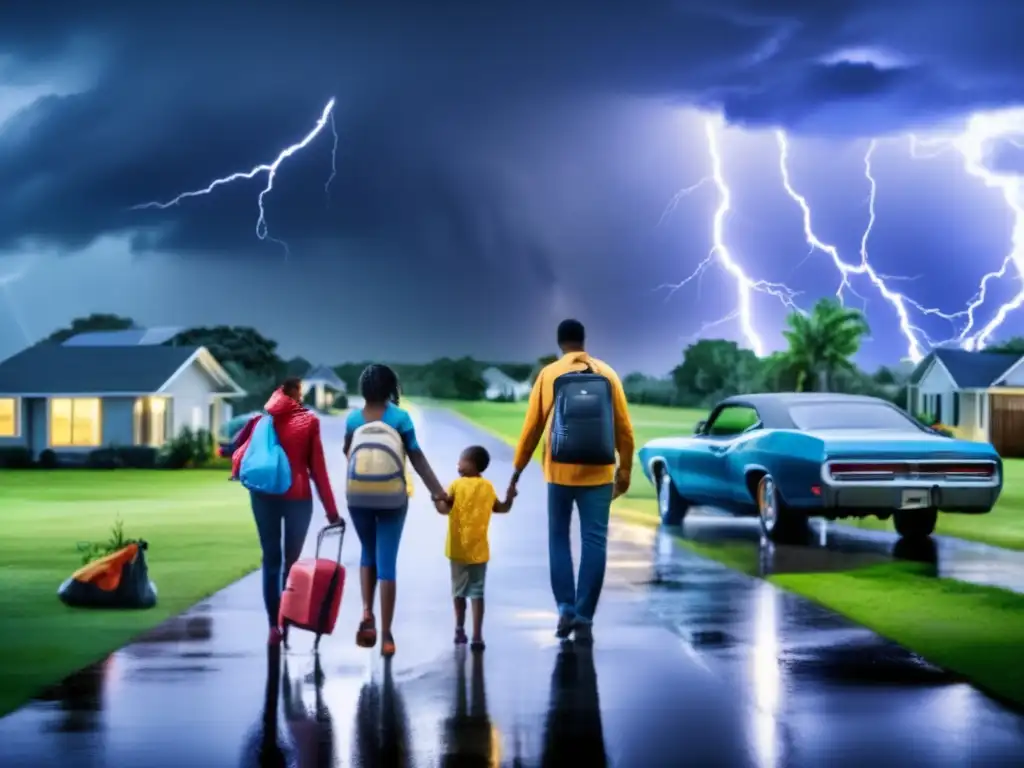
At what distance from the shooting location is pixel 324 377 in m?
153

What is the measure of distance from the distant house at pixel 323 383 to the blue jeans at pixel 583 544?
422 ft

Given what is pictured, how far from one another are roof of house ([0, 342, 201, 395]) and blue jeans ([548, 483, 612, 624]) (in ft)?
133

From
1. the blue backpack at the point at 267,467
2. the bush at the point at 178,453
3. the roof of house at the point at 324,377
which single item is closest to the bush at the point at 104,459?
the bush at the point at 178,453

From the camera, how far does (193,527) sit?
66.5 ft

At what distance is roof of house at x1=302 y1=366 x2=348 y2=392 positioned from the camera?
496 ft

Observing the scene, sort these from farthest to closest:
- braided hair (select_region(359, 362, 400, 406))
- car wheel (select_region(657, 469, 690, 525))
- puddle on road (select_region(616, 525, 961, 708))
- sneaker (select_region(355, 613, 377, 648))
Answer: car wheel (select_region(657, 469, 690, 525)) → braided hair (select_region(359, 362, 400, 406)) → sneaker (select_region(355, 613, 377, 648)) → puddle on road (select_region(616, 525, 961, 708))

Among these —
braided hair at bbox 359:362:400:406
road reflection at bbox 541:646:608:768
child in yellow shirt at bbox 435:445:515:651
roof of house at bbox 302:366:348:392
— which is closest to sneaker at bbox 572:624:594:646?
road reflection at bbox 541:646:608:768

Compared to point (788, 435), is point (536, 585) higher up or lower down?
lower down

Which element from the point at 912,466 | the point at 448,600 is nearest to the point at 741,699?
the point at 448,600

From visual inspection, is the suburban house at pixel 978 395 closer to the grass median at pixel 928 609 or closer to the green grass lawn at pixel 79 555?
the green grass lawn at pixel 79 555

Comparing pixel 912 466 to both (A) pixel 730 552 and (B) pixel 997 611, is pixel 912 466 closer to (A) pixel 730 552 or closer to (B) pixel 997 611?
(A) pixel 730 552

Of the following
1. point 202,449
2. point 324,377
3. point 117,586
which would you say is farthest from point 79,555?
point 324,377

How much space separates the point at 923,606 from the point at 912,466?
3754mm

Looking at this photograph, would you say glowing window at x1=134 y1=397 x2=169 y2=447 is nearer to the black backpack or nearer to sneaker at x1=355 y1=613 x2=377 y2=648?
the black backpack
